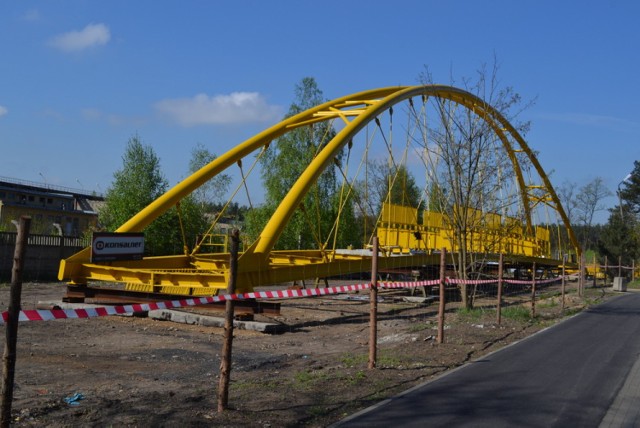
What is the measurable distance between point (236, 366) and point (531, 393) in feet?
14.7

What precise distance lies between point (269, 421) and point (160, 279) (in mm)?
9987

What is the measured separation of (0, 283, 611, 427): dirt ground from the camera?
6.40 m

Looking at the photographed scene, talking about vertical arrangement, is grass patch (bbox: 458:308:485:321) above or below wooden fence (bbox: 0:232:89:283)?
below

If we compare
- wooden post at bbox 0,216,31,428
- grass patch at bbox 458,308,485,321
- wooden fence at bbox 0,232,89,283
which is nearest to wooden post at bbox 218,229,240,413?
wooden post at bbox 0,216,31,428

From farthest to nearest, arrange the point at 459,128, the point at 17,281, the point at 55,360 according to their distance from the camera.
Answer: the point at 459,128 < the point at 55,360 < the point at 17,281

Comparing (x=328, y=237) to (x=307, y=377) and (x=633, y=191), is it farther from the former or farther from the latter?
(x=633, y=191)

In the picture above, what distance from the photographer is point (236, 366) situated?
32.4 ft

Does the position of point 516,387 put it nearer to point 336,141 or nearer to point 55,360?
point 55,360

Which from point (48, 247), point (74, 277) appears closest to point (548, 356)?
point (74, 277)

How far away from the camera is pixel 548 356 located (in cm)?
1052

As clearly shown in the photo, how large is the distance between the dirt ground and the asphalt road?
40 centimetres

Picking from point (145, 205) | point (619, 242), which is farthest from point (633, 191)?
point (145, 205)

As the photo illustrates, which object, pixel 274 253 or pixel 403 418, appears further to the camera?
pixel 274 253

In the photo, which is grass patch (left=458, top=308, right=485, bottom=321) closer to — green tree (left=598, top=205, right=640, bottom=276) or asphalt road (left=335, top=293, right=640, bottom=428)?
asphalt road (left=335, top=293, right=640, bottom=428)
